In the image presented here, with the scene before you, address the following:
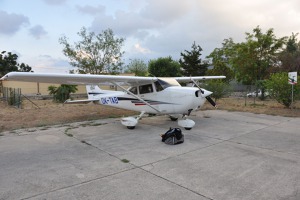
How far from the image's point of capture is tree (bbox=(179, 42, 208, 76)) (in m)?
32.0

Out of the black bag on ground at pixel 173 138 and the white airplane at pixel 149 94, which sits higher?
the white airplane at pixel 149 94

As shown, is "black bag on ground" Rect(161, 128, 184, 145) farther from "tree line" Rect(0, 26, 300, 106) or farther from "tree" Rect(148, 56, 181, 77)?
"tree" Rect(148, 56, 181, 77)

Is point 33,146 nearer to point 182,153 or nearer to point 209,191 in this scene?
point 182,153

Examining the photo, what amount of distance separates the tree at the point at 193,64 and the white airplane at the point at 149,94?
22.3m

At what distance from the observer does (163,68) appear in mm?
29719

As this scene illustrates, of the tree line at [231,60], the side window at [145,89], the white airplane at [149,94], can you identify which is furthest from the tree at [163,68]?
the side window at [145,89]

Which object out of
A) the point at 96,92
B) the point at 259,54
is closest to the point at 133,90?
the point at 96,92

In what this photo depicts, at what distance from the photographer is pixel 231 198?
3.51 m

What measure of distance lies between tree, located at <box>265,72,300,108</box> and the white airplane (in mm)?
7276

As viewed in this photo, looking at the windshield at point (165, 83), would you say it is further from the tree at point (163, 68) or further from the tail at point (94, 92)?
the tree at point (163, 68)

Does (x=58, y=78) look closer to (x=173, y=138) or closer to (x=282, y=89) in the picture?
(x=173, y=138)

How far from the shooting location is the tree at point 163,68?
29.7m

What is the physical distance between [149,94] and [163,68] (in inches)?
811

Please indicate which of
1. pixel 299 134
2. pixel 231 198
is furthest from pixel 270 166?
pixel 299 134
